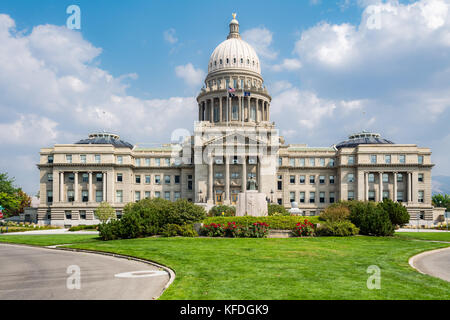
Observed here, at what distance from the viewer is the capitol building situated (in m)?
78.7

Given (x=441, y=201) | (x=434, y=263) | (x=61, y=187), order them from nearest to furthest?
1. (x=434, y=263)
2. (x=61, y=187)
3. (x=441, y=201)

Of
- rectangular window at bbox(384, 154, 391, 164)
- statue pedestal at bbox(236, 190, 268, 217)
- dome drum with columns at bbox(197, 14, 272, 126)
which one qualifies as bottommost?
statue pedestal at bbox(236, 190, 268, 217)

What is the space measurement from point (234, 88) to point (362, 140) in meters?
33.9

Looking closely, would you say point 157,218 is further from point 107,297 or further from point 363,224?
point 107,297

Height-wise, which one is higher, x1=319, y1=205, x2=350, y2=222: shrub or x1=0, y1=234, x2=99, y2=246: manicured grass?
x1=319, y1=205, x2=350, y2=222: shrub

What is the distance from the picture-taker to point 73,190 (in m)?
82.1

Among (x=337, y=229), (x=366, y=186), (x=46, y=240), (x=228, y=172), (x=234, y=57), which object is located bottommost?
(x=46, y=240)

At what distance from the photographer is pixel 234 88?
94.7 m

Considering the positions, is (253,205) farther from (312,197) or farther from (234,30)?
(234,30)

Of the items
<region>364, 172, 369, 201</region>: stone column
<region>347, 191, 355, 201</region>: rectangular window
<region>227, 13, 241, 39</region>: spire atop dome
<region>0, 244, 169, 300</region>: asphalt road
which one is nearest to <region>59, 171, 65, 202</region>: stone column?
<region>227, 13, 241, 39</region>: spire atop dome

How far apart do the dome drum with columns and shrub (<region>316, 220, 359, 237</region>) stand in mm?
55877


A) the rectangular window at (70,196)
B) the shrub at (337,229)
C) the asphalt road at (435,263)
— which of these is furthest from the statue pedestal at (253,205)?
A: the rectangular window at (70,196)

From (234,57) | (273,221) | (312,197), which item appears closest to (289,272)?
(273,221)

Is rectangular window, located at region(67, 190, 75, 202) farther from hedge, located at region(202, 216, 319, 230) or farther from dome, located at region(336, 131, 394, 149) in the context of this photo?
dome, located at region(336, 131, 394, 149)
